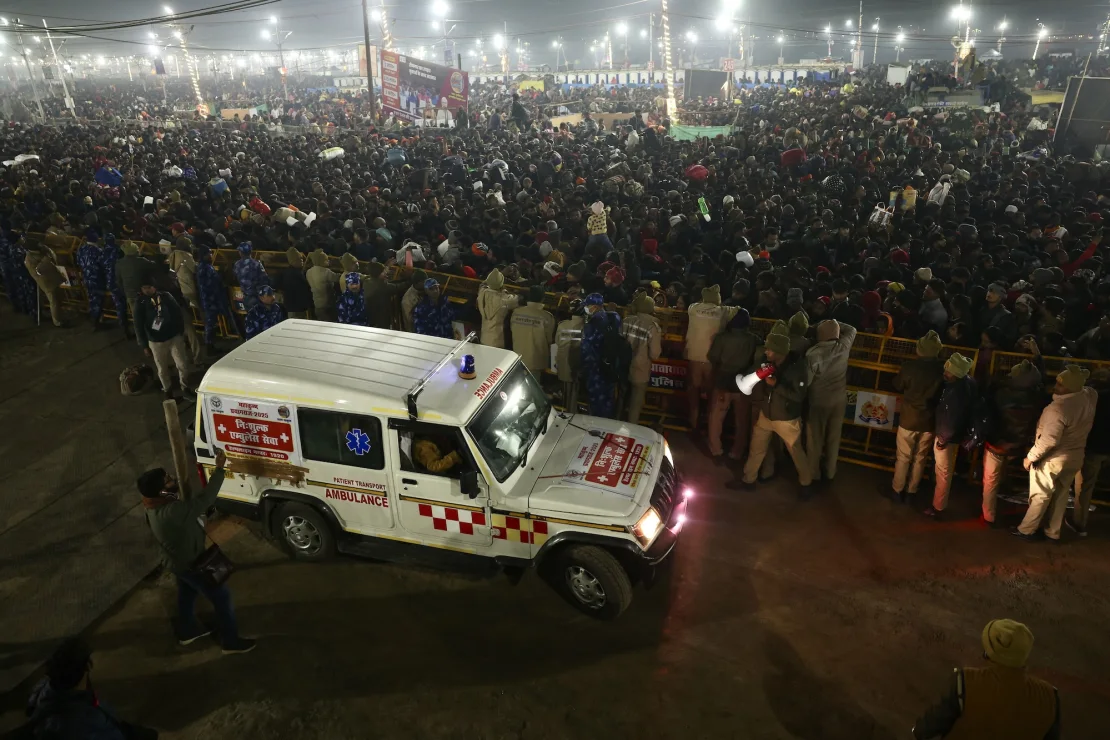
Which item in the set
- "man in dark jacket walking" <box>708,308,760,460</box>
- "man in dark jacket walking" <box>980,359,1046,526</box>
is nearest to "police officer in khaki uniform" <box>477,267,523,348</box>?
"man in dark jacket walking" <box>708,308,760,460</box>

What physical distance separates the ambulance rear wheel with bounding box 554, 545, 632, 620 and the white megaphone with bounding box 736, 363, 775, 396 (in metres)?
2.57

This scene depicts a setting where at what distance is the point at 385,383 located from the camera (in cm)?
591

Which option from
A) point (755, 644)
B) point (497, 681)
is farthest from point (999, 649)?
point (497, 681)

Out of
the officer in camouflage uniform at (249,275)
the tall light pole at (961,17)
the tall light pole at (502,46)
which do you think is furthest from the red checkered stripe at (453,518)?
the tall light pole at (502,46)

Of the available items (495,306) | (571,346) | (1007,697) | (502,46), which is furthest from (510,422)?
(502,46)

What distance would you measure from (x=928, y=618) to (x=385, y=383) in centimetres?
529

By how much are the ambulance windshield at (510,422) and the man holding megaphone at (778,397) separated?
7.73 feet

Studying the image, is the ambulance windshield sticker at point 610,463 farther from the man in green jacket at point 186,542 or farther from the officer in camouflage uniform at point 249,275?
the officer in camouflage uniform at point 249,275

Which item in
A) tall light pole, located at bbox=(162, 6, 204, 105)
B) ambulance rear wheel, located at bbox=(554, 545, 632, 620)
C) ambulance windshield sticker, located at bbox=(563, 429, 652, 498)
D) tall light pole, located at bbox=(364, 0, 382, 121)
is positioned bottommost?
ambulance rear wheel, located at bbox=(554, 545, 632, 620)

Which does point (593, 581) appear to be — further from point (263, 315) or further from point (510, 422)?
point (263, 315)

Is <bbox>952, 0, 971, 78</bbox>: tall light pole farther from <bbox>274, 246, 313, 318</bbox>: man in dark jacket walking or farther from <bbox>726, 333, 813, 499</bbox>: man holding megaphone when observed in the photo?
<bbox>274, 246, 313, 318</bbox>: man in dark jacket walking

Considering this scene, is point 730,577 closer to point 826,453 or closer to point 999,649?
point 826,453

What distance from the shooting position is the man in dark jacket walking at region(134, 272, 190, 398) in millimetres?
9492

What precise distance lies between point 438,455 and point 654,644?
248cm
